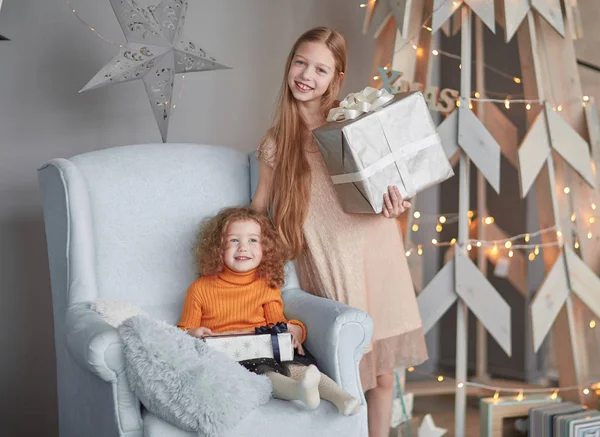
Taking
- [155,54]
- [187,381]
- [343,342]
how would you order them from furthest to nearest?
1. [155,54]
2. [343,342]
3. [187,381]

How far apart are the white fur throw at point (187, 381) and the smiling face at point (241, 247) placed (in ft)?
1.21

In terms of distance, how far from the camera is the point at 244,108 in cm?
268

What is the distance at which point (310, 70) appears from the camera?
6.57 feet

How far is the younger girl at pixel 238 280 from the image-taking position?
6.37ft

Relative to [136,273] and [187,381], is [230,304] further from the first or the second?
[187,381]

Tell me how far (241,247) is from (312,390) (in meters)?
0.52

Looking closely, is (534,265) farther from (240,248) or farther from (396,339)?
(240,248)

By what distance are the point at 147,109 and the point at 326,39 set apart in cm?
78

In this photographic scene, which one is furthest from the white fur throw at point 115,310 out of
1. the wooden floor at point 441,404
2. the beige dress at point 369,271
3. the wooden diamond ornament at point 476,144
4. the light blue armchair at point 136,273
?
the wooden floor at point 441,404

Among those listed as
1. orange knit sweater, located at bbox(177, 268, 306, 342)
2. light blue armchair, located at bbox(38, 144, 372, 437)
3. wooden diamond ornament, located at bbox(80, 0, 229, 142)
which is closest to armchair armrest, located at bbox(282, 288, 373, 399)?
light blue armchair, located at bbox(38, 144, 372, 437)

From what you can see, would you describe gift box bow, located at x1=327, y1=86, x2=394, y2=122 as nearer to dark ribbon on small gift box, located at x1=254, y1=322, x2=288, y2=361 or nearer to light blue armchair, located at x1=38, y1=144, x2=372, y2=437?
light blue armchair, located at x1=38, y1=144, x2=372, y2=437

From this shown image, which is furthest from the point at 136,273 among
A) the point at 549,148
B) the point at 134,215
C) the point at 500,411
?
the point at 549,148

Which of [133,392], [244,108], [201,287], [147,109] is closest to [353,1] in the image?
[244,108]

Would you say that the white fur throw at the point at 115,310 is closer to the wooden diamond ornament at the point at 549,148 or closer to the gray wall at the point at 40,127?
the gray wall at the point at 40,127
